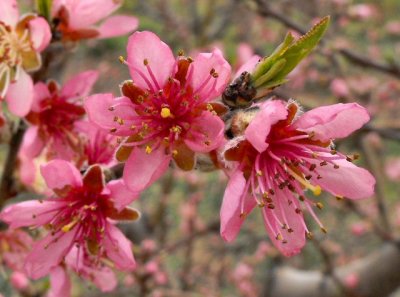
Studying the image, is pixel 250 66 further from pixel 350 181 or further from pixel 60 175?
pixel 60 175

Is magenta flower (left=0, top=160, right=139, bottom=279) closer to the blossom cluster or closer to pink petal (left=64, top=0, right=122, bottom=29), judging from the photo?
the blossom cluster

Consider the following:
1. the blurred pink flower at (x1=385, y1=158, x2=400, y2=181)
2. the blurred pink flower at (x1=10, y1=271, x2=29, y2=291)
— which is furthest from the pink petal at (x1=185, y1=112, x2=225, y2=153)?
the blurred pink flower at (x1=385, y1=158, x2=400, y2=181)

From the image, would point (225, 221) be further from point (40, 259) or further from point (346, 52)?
point (346, 52)

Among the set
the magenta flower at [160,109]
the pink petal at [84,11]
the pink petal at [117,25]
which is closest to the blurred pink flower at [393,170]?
the pink petal at [117,25]

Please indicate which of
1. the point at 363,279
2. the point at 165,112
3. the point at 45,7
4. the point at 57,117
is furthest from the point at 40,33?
the point at 363,279

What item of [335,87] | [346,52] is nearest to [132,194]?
[346,52]

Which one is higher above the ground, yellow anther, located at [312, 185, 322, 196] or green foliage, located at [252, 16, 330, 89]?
green foliage, located at [252, 16, 330, 89]
